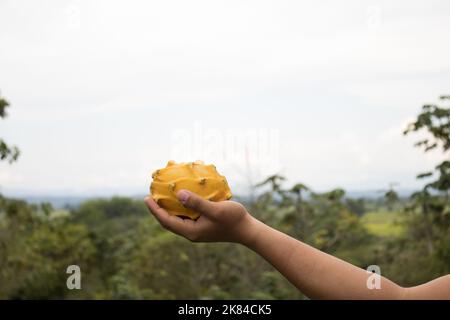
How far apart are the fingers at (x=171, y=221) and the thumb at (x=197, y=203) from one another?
0.09 m

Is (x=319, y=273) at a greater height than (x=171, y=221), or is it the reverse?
(x=171, y=221)

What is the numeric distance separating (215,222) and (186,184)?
1.14 ft

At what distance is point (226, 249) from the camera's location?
2909cm

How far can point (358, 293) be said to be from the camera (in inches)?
83.6

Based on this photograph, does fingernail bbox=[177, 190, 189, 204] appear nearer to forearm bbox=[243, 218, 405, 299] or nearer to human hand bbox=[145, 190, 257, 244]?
human hand bbox=[145, 190, 257, 244]

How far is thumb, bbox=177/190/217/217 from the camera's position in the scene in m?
2.29

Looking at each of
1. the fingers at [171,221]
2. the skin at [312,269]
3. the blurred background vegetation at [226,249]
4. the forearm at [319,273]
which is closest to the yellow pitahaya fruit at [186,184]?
the fingers at [171,221]

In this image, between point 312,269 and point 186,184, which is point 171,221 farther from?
point 312,269

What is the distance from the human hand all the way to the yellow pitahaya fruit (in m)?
0.13

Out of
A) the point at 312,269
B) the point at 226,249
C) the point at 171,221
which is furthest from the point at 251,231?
the point at 226,249

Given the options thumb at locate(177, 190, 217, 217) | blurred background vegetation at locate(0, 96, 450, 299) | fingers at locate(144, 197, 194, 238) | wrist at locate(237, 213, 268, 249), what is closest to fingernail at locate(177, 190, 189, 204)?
thumb at locate(177, 190, 217, 217)

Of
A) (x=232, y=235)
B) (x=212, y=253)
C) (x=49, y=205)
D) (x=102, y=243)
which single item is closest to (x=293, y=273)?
(x=232, y=235)
